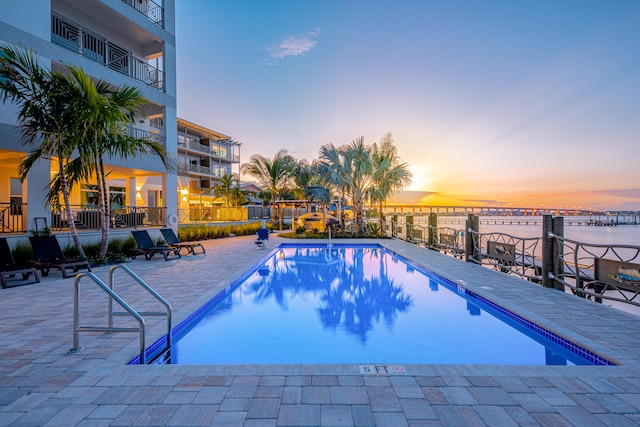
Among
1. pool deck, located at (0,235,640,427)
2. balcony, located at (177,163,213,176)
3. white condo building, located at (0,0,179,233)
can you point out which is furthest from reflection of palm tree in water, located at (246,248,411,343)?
balcony, located at (177,163,213,176)

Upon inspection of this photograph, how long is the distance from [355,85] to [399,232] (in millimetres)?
9465

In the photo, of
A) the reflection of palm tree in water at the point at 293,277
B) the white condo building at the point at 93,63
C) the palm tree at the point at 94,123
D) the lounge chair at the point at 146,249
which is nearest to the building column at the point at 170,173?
the white condo building at the point at 93,63

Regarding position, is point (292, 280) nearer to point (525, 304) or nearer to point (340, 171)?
point (525, 304)

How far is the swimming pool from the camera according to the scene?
4.30 m

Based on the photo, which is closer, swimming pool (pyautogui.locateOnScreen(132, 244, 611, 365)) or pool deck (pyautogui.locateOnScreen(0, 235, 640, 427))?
pool deck (pyautogui.locateOnScreen(0, 235, 640, 427))

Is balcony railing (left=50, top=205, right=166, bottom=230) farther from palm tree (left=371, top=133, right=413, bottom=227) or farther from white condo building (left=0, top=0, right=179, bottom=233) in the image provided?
palm tree (left=371, top=133, right=413, bottom=227)

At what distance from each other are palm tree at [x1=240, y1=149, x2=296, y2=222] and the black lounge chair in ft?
55.8

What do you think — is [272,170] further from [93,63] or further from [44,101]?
[44,101]

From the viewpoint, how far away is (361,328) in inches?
216

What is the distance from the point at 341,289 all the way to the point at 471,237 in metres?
5.04

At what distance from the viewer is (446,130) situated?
65.7 feet

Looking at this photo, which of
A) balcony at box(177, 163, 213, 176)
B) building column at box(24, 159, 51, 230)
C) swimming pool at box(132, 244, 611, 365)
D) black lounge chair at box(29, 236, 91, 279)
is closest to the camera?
swimming pool at box(132, 244, 611, 365)

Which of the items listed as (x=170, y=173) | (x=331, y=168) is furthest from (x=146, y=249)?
(x=331, y=168)

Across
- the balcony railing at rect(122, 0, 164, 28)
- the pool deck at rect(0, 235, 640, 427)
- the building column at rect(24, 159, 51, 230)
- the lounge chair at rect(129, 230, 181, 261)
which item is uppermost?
the balcony railing at rect(122, 0, 164, 28)
